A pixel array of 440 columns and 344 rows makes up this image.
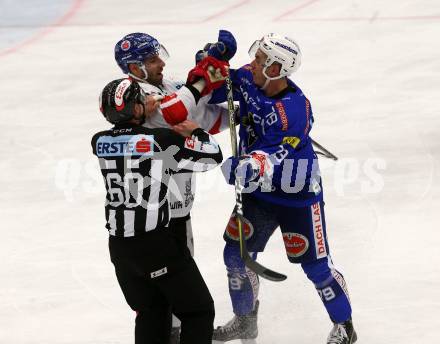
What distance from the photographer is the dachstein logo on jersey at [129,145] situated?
16.5 ft

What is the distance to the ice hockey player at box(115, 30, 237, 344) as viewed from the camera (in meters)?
5.66

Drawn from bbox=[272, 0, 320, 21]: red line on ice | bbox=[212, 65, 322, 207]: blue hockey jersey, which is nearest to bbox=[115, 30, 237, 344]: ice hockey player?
bbox=[212, 65, 322, 207]: blue hockey jersey

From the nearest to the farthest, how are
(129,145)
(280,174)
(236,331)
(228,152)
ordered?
(129,145)
(280,174)
(236,331)
(228,152)

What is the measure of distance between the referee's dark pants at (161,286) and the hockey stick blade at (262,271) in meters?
0.39

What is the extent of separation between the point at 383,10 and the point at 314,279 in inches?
323

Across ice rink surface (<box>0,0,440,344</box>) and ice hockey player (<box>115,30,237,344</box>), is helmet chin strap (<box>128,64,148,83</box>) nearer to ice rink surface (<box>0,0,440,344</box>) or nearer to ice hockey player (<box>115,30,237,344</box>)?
ice hockey player (<box>115,30,237,344</box>)

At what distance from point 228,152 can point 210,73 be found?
3610 mm

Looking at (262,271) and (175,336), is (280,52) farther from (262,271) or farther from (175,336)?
(175,336)

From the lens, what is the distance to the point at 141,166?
5070 millimetres

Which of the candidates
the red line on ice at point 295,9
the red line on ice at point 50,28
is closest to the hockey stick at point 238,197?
the red line on ice at point 50,28

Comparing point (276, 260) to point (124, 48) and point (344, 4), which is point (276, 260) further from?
point (344, 4)

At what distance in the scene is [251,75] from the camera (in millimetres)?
5820

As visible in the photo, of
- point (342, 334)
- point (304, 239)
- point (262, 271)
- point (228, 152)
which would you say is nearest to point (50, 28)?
point (228, 152)

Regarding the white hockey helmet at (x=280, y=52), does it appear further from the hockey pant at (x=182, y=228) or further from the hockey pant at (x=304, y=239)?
the hockey pant at (x=182, y=228)
